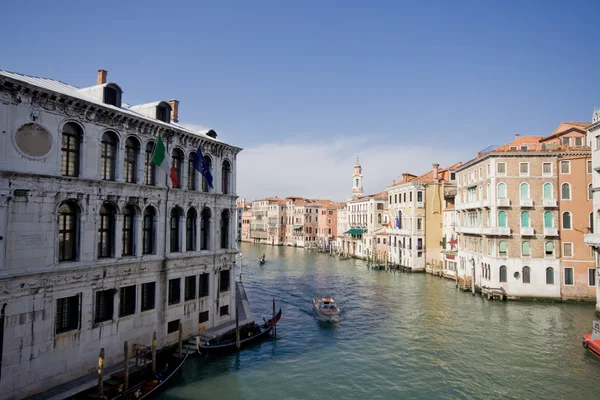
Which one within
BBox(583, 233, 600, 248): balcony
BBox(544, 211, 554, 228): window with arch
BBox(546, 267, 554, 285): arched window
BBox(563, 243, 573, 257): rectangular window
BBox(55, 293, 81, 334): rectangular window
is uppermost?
BBox(544, 211, 554, 228): window with arch

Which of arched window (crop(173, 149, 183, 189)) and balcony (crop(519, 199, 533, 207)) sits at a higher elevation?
arched window (crop(173, 149, 183, 189))

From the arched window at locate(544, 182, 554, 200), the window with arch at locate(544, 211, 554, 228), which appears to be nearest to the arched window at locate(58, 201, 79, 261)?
the window with arch at locate(544, 211, 554, 228)

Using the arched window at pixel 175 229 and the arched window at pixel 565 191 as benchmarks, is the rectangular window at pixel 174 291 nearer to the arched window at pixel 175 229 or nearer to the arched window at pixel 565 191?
the arched window at pixel 175 229

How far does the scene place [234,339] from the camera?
19.0m

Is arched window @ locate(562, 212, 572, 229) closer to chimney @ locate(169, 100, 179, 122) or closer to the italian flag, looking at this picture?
the italian flag

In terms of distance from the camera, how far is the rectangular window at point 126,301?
1515 cm

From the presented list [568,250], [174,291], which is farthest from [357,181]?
[174,291]

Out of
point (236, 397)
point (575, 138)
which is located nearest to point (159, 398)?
point (236, 397)

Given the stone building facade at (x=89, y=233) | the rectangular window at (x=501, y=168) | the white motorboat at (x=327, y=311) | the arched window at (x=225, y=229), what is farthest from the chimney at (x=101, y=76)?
the rectangular window at (x=501, y=168)

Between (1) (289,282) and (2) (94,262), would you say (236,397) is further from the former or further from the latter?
(1) (289,282)

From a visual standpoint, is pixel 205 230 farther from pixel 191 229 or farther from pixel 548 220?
pixel 548 220

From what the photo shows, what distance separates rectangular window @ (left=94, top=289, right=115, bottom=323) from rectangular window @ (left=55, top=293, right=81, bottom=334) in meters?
0.68

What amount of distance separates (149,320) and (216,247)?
190 inches

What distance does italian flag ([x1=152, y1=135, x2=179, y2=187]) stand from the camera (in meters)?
15.7
